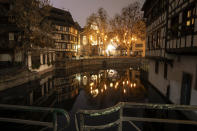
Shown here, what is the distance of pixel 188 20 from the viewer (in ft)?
24.9

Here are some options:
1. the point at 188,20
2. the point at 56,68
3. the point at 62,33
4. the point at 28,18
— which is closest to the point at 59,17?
the point at 62,33

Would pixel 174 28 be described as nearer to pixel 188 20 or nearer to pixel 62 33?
pixel 188 20

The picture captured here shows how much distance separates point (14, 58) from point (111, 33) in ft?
102

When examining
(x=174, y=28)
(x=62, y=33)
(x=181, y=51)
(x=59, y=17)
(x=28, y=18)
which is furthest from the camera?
(x=62, y=33)

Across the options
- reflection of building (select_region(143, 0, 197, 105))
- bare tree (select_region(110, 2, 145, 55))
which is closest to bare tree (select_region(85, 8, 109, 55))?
bare tree (select_region(110, 2, 145, 55))

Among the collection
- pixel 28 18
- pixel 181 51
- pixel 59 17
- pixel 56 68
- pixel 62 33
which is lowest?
pixel 56 68

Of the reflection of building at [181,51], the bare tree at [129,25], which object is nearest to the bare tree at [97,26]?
the bare tree at [129,25]

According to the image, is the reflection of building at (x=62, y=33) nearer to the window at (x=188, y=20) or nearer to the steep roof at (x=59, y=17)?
the steep roof at (x=59, y=17)

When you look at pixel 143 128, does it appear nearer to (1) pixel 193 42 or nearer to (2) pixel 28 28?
(1) pixel 193 42

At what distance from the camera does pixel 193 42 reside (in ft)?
21.8

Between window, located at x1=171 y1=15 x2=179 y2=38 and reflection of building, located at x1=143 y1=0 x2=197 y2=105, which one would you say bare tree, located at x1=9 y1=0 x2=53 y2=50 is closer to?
reflection of building, located at x1=143 y1=0 x2=197 y2=105

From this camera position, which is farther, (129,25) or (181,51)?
(129,25)

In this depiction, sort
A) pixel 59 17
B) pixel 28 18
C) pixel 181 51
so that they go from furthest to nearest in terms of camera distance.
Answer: pixel 59 17 → pixel 28 18 → pixel 181 51

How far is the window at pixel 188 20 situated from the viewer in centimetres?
705
